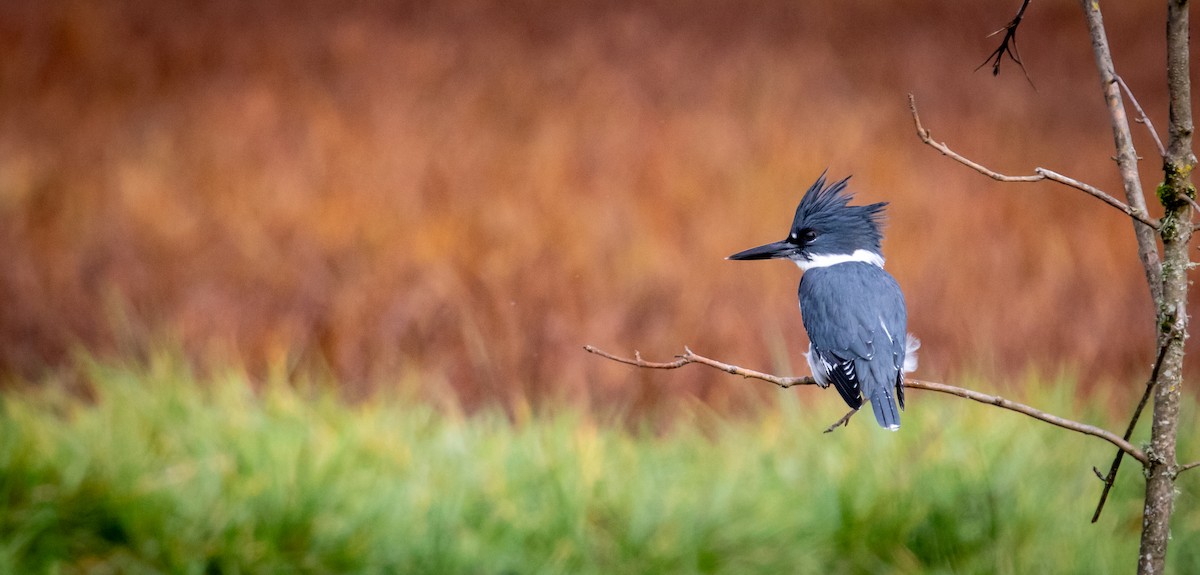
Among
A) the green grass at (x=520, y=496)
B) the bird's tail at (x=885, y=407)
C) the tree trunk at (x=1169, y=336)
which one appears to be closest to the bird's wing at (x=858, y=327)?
the bird's tail at (x=885, y=407)

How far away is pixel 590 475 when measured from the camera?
116 inches

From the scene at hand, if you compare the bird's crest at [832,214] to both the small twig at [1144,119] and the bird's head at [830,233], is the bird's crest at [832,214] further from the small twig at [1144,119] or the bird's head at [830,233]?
the small twig at [1144,119]

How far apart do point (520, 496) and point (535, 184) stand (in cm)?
193

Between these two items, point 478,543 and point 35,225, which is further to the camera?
point 35,225

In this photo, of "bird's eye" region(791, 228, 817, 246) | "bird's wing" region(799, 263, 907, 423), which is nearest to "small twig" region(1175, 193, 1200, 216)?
"bird's wing" region(799, 263, 907, 423)

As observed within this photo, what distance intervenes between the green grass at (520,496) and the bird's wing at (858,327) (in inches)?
56.3

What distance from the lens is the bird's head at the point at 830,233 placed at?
4.87 ft

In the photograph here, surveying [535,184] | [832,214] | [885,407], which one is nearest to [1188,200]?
[885,407]

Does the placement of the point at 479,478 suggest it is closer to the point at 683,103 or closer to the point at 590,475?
the point at 590,475

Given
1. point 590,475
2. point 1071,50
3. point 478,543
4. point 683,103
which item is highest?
point 1071,50

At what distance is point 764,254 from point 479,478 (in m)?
1.73

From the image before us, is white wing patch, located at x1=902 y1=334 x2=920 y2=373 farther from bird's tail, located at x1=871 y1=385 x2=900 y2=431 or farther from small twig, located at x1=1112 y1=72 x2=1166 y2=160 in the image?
small twig, located at x1=1112 y1=72 x2=1166 y2=160

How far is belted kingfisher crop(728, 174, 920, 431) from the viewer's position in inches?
54.4

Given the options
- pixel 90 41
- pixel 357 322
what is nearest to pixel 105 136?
pixel 90 41
